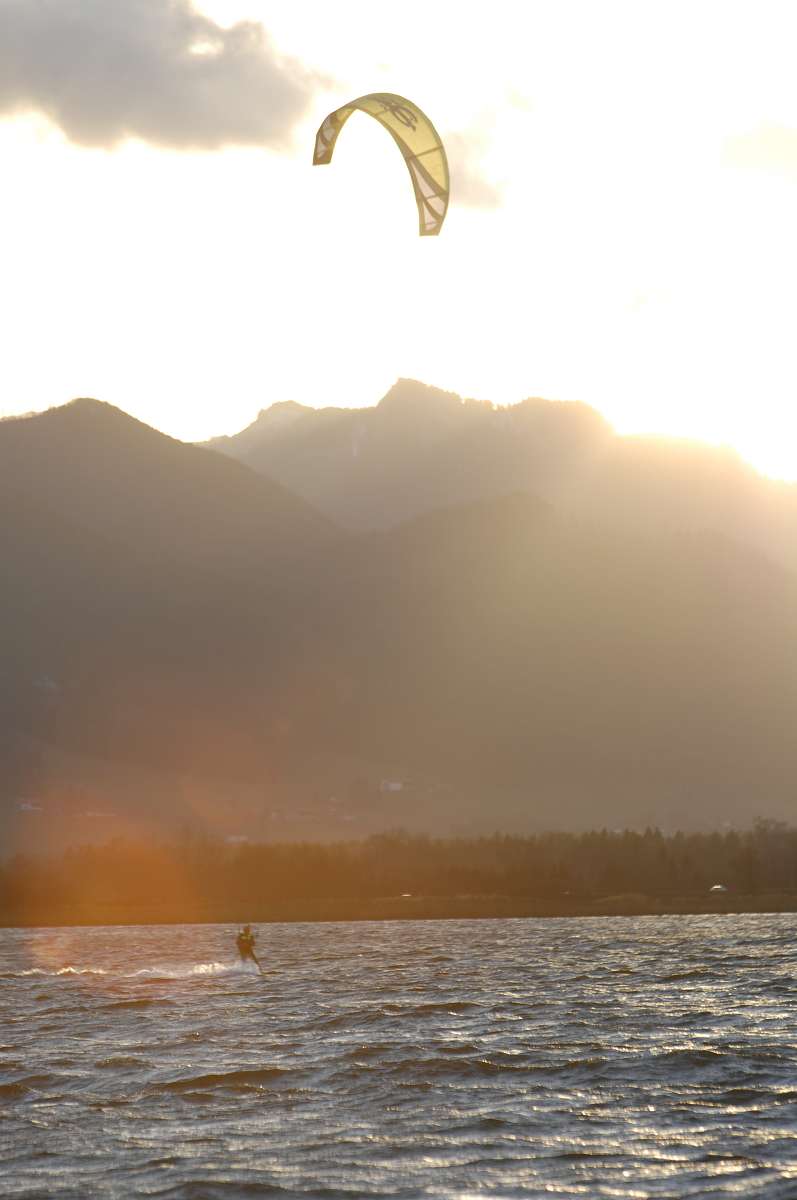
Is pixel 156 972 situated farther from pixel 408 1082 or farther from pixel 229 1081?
pixel 408 1082

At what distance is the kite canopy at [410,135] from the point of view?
40.3 metres

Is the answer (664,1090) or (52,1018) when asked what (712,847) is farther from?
(664,1090)

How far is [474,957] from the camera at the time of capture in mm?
89500

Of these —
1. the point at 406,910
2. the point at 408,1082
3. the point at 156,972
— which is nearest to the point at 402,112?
the point at 408,1082

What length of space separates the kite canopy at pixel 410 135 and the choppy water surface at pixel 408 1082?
2301 cm

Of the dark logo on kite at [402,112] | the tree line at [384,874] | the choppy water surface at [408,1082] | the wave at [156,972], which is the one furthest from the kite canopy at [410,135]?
the tree line at [384,874]

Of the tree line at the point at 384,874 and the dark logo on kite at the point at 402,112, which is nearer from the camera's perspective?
the dark logo on kite at the point at 402,112

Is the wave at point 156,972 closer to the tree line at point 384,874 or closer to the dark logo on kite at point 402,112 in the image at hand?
the dark logo on kite at point 402,112

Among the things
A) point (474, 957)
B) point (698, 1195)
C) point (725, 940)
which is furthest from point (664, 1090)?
point (725, 940)

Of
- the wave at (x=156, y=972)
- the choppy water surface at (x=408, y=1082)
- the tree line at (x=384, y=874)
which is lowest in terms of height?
the choppy water surface at (x=408, y=1082)

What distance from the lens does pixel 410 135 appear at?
4062 cm

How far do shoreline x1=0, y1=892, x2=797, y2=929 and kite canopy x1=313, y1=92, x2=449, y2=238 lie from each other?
128940mm

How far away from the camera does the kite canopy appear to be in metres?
40.3

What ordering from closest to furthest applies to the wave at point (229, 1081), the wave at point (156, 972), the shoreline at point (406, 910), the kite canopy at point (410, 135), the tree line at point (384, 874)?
1. the wave at point (229, 1081)
2. the kite canopy at point (410, 135)
3. the wave at point (156, 972)
4. the shoreline at point (406, 910)
5. the tree line at point (384, 874)
